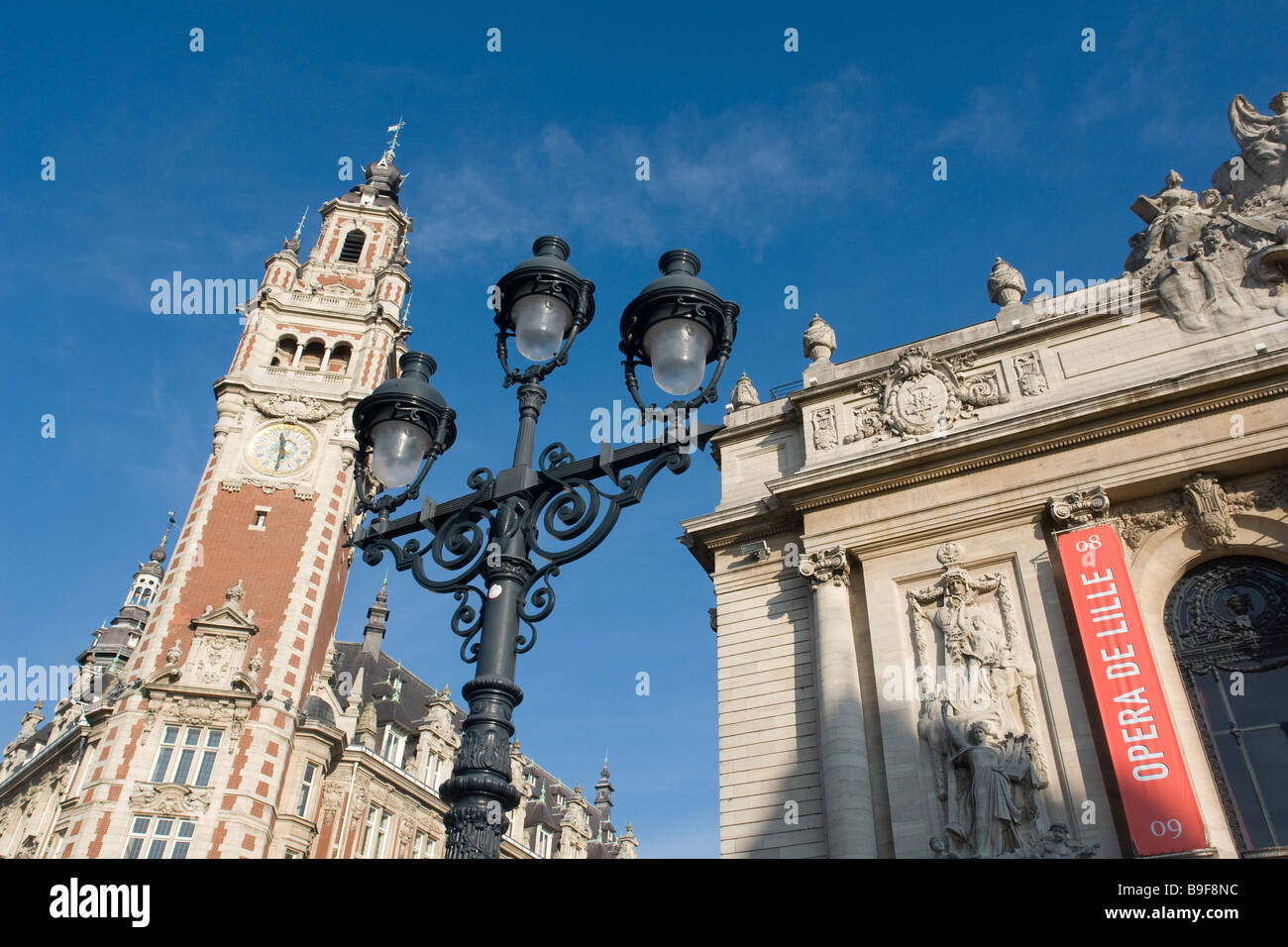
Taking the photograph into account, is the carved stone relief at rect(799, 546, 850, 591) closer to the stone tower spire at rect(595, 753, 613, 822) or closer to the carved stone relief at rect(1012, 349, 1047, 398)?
the carved stone relief at rect(1012, 349, 1047, 398)

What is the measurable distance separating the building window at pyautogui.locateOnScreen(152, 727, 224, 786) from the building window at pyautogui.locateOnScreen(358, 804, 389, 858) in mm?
8824

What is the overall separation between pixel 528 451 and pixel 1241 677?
13.6 meters

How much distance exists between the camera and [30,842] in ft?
134

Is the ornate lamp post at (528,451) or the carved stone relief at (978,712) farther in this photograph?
the carved stone relief at (978,712)

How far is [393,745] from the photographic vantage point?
45.9 m

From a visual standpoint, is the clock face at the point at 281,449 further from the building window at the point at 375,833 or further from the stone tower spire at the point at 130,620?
the stone tower spire at the point at 130,620

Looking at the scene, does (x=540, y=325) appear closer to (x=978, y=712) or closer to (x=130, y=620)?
(x=978, y=712)

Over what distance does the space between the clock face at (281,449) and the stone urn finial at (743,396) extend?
24.1m

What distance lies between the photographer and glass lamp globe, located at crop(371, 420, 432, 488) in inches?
302

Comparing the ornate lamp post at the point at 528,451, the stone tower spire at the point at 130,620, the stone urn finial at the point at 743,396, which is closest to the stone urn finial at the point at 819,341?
the stone urn finial at the point at 743,396

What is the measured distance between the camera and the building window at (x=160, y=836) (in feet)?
101

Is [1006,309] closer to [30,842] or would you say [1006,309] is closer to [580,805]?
[30,842]
